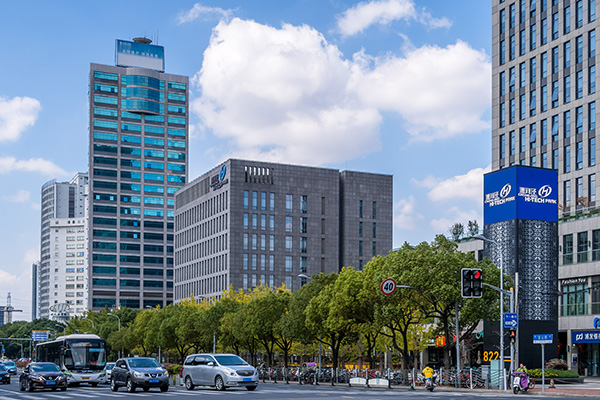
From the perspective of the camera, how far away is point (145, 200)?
191750mm

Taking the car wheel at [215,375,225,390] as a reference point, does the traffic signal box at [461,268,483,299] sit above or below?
above

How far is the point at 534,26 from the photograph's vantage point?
9481cm

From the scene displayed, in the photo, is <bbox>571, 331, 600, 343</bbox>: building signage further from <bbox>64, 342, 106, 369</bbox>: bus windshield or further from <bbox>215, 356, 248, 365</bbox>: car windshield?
<bbox>64, 342, 106, 369</bbox>: bus windshield

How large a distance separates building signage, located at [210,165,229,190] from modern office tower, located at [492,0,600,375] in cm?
4856

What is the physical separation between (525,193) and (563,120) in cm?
3526

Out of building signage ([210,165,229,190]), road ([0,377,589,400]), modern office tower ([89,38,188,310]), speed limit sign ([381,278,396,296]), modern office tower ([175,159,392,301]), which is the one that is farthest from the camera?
modern office tower ([89,38,188,310])

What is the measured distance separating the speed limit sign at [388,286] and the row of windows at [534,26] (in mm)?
47783

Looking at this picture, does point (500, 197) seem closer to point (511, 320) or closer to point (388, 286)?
point (388, 286)

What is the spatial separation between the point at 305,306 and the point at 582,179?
36.9 meters

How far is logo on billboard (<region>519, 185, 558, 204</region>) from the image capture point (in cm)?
5734

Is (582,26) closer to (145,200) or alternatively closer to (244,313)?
(244,313)

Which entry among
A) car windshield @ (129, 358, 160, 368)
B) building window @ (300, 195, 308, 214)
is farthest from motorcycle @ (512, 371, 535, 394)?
building window @ (300, 195, 308, 214)

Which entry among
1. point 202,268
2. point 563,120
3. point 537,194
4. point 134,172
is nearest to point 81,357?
point 537,194

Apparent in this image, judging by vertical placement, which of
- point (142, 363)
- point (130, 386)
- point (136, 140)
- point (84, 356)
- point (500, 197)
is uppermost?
point (136, 140)
